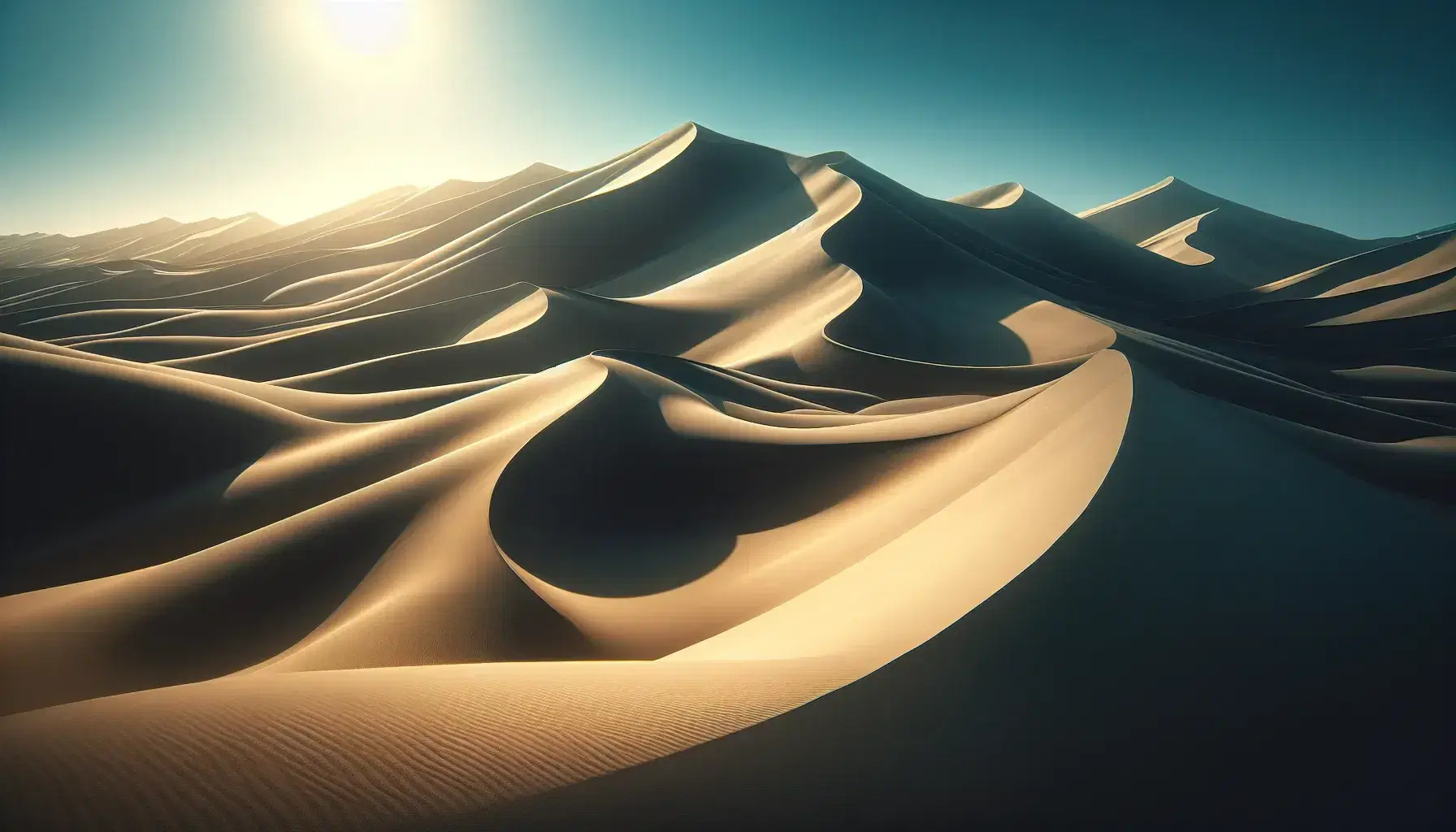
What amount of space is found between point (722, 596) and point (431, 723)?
5.29 m

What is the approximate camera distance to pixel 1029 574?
4.71 m

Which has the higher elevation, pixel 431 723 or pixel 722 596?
pixel 431 723

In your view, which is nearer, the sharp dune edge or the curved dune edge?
the curved dune edge

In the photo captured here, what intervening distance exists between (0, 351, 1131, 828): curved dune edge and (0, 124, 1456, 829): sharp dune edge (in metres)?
0.02

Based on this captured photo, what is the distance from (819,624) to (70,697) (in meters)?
6.88

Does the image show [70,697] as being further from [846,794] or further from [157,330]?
[157,330]

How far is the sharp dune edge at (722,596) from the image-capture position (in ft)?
10.7

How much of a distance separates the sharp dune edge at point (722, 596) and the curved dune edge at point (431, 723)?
2cm

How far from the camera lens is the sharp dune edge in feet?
10.7

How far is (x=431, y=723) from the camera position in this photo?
11.5 feet

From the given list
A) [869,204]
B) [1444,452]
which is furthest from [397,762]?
[869,204]

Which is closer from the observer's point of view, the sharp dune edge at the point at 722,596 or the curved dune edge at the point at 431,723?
the curved dune edge at the point at 431,723

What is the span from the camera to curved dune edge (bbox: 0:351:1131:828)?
2838 mm

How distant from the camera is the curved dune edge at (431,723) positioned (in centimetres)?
284
